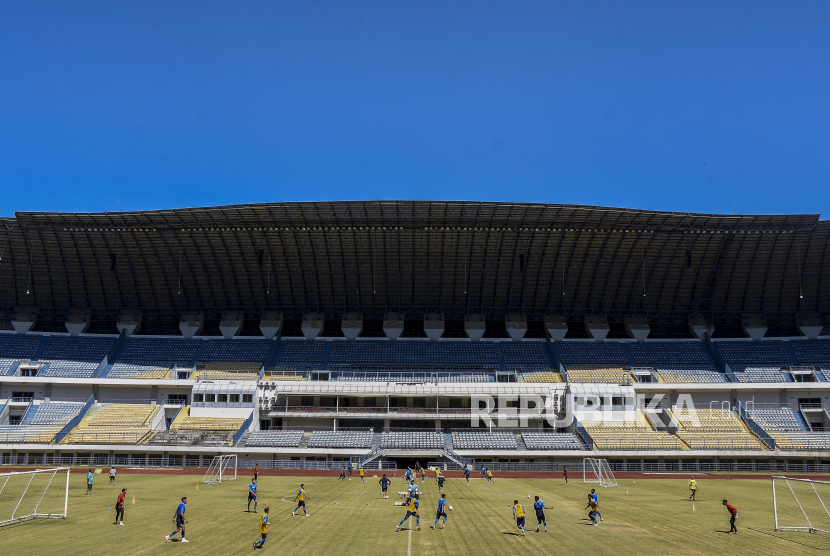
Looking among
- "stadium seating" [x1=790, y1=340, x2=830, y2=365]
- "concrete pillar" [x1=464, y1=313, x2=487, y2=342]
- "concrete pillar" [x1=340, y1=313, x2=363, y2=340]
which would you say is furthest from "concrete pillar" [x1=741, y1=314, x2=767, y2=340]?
"concrete pillar" [x1=340, y1=313, x2=363, y2=340]

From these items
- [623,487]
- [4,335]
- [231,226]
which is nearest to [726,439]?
[623,487]

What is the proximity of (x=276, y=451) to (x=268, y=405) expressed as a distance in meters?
9.71

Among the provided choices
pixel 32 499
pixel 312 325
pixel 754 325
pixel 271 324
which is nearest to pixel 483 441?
pixel 312 325

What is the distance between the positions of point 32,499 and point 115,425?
30.0m

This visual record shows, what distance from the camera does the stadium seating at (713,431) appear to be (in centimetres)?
5769

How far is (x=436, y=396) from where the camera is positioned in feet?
217

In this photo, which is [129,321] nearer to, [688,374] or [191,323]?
[191,323]

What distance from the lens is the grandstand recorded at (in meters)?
Answer: 60.2

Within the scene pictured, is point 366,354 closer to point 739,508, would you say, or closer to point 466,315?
point 466,315

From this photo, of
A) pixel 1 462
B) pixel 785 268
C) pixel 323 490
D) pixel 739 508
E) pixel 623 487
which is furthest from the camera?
pixel 785 268

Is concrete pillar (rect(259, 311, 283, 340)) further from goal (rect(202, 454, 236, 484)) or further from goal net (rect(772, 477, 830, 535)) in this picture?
goal net (rect(772, 477, 830, 535))

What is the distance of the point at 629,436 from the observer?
59406 mm

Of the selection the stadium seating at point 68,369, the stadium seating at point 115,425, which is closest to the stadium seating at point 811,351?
the stadium seating at point 115,425

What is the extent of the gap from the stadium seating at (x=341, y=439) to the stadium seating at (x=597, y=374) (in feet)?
80.7
